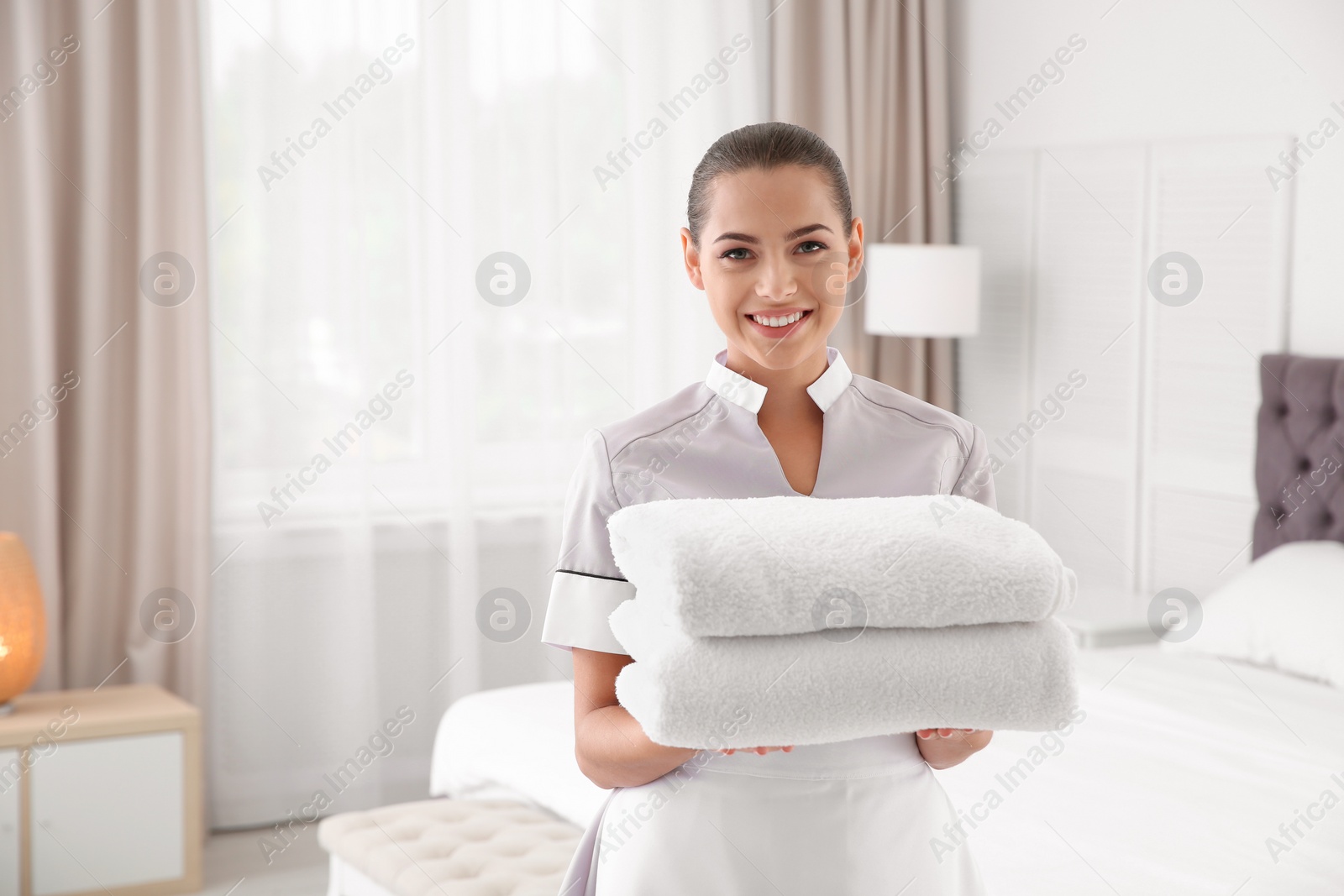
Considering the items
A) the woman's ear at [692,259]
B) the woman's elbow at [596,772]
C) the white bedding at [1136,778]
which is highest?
the woman's ear at [692,259]

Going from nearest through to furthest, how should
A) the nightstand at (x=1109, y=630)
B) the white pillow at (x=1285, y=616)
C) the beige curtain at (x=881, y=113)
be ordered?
the white pillow at (x=1285, y=616)
the nightstand at (x=1109, y=630)
the beige curtain at (x=881, y=113)

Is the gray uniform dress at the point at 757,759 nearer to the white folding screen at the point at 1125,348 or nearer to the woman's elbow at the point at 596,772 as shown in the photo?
the woman's elbow at the point at 596,772

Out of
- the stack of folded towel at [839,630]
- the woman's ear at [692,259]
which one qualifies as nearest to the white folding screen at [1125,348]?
the woman's ear at [692,259]

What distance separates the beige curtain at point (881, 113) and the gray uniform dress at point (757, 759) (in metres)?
2.98

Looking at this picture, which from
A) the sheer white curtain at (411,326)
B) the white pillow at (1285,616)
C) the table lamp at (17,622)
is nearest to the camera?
the white pillow at (1285,616)

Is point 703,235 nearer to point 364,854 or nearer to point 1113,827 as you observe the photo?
point 1113,827

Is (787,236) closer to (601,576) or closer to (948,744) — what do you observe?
(601,576)

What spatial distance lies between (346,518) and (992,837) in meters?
2.23

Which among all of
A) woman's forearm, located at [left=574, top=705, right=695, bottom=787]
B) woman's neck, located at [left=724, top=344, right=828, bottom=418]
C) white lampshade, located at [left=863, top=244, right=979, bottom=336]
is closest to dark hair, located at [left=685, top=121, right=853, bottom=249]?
woman's neck, located at [left=724, top=344, right=828, bottom=418]

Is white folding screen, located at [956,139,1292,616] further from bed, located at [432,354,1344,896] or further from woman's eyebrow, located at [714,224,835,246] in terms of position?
woman's eyebrow, located at [714,224,835,246]

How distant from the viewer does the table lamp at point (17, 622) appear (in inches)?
115

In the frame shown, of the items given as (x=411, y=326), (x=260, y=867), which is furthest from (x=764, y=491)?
(x=411, y=326)

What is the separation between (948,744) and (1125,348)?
2.74 m

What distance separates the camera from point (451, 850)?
2.15 meters
